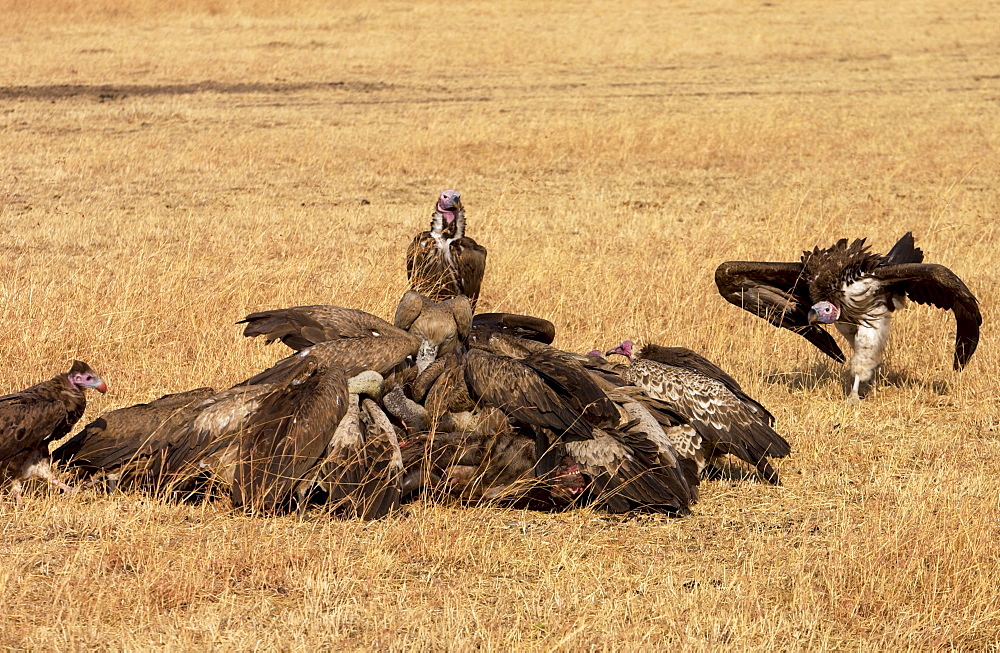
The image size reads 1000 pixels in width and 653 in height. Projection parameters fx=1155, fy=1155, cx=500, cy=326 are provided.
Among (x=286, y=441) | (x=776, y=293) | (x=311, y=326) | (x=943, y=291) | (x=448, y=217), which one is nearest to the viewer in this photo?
(x=286, y=441)

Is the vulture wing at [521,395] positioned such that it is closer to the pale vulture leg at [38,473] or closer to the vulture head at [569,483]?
the vulture head at [569,483]

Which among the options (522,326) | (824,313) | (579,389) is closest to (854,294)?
(824,313)

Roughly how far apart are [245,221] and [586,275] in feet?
13.8

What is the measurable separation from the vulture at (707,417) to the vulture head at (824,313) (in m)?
1.19

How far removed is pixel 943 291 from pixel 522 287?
3548 mm

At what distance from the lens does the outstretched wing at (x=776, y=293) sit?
762cm

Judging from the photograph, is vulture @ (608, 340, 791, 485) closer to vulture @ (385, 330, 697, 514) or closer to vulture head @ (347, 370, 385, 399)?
vulture @ (385, 330, 697, 514)

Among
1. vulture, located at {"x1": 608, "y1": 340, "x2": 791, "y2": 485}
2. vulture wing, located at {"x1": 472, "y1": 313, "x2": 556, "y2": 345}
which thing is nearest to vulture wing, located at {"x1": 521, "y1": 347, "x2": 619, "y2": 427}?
vulture, located at {"x1": 608, "y1": 340, "x2": 791, "y2": 485}

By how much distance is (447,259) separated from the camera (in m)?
8.05

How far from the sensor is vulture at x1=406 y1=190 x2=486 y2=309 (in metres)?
8.00

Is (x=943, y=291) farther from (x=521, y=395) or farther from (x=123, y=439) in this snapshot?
(x=123, y=439)

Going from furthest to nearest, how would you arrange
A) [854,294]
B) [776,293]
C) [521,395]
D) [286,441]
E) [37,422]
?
[776,293] → [854,294] → [521,395] → [37,422] → [286,441]

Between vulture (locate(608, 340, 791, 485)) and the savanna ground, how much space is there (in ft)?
0.66

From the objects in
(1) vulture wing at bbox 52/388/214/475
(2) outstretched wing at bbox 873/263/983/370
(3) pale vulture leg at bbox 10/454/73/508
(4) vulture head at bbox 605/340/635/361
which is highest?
(2) outstretched wing at bbox 873/263/983/370
